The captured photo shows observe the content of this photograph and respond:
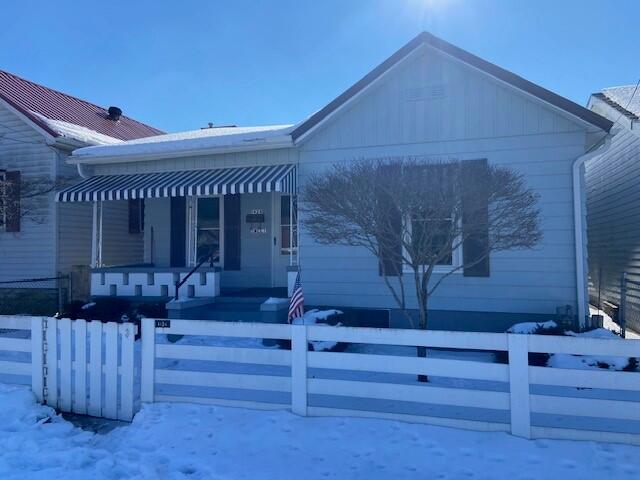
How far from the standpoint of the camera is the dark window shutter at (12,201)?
39.3 ft

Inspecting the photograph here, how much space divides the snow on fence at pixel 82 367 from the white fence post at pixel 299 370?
68.7 inches

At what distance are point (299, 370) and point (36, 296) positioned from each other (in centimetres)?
965

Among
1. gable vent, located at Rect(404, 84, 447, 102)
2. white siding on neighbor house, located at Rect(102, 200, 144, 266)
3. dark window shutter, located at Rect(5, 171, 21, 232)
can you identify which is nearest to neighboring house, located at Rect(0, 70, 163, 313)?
dark window shutter, located at Rect(5, 171, 21, 232)

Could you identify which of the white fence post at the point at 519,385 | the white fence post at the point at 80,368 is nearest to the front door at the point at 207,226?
the white fence post at the point at 80,368

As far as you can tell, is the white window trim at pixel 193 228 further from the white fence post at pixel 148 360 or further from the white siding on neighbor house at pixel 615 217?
the white siding on neighbor house at pixel 615 217

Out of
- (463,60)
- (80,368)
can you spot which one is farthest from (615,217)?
(80,368)

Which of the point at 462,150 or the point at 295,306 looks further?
the point at 462,150

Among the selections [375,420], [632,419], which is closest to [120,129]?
[375,420]

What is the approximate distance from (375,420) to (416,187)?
286 centimetres

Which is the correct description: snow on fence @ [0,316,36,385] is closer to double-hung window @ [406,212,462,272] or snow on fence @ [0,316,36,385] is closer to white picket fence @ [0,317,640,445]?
white picket fence @ [0,317,640,445]

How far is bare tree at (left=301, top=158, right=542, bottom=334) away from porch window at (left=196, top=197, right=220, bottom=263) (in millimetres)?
5643

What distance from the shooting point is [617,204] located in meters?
12.2

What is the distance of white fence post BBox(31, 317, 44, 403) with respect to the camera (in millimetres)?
5777

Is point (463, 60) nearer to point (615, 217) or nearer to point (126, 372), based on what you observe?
point (615, 217)
